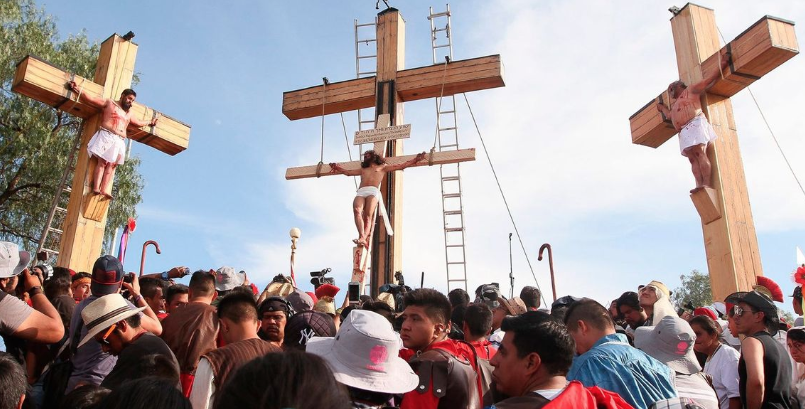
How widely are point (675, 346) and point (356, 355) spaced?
72.4 inches

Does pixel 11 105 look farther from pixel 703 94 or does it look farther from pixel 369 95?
pixel 703 94

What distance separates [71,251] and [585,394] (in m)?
7.88

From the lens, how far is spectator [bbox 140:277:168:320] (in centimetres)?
486

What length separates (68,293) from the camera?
178 inches

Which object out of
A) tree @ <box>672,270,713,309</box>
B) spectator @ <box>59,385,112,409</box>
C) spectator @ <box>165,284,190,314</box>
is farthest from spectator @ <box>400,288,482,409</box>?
tree @ <box>672,270,713,309</box>

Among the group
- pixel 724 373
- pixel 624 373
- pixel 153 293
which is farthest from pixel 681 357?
pixel 153 293

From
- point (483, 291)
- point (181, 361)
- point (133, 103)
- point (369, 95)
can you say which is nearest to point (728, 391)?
point (483, 291)

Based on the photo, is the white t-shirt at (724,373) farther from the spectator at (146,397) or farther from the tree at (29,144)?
the tree at (29,144)

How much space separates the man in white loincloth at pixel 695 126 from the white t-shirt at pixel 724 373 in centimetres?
440

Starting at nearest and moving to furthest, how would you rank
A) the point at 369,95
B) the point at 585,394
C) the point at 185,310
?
the point at 585,394 → the point at 185,310 → the point at 369,95

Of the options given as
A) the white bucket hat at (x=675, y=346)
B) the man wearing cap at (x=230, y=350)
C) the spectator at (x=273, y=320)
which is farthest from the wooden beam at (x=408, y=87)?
the man wearing cap at (x=230, y=350)

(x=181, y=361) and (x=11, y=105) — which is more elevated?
(x=11, y=105)

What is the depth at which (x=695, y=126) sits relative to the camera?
8.27 meters

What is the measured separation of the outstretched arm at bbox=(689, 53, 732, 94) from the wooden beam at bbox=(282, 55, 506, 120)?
8.98 feet
